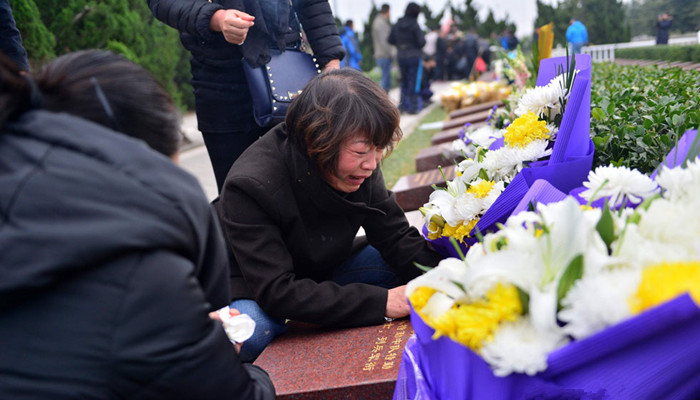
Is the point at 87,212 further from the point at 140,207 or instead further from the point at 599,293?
the point at 599,293

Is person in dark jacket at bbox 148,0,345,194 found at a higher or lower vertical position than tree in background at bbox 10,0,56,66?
lower

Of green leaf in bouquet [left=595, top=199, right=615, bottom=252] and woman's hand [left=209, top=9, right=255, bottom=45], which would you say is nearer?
green leaf in bouquet [left=595, top=199, right=615, bottom=252]

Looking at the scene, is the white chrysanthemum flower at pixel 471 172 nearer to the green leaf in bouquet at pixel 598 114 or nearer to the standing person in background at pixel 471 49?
the green leaf in bouquet at pixel 598 114

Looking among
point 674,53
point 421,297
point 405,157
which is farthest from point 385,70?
point 421,297

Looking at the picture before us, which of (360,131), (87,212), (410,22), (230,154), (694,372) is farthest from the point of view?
(410,22)

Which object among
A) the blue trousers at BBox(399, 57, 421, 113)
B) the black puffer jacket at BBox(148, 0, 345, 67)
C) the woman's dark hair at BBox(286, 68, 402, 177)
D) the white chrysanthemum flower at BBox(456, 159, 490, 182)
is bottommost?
the blue trousers at BBox(399, 57, 421, 113)

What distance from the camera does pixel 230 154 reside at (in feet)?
9.37

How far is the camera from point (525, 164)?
2139 mm

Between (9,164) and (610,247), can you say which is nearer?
(9,164)

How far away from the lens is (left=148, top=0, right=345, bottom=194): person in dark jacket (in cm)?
252

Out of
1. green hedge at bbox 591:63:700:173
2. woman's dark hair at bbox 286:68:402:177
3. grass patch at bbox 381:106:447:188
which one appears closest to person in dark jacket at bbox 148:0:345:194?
woman's dark hair at bbox 286:68:402:177

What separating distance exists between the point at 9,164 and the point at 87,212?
17cm

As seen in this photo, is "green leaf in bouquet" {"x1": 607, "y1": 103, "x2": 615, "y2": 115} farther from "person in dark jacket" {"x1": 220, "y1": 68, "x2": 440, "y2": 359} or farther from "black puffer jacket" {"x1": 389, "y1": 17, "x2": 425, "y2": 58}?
"black puffer jacket" {"x1": 389, "y1": 17, "x2": 425, "y2": 58}

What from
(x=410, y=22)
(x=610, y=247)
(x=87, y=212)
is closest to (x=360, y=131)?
(x=610, y=247)
